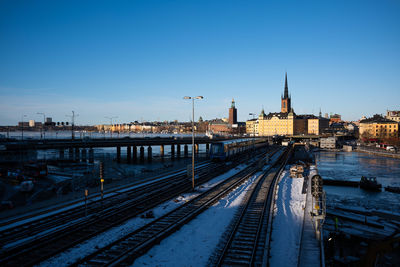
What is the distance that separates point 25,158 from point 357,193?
58592mm

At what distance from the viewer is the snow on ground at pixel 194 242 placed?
12.5m

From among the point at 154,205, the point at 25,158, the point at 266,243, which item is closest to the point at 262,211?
the point at 266,243

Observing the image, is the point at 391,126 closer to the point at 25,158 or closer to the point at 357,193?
the point at 357,193

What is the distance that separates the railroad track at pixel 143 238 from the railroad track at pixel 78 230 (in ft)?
5.91

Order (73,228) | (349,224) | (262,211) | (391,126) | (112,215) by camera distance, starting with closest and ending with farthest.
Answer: (73,228) < (112,215) < (262,211) < (349,224) < (391,126)

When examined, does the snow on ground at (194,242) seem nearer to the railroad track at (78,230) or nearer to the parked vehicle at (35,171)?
the railroad track at (78,230)

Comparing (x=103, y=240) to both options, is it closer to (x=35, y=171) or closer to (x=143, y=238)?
(x=143, y=238)

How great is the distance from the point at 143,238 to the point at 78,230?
3813mm

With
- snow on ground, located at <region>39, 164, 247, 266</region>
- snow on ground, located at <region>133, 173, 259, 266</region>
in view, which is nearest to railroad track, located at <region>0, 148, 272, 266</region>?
snow on ground, located at <region>39, 164, 247, 266</region>

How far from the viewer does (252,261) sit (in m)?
12.1

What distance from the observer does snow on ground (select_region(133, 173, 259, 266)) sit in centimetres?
1251

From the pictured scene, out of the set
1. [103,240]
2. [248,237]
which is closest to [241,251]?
[248,237]

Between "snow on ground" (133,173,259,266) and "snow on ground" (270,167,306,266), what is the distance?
295cm

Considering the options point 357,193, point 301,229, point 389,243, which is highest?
point 389,243
